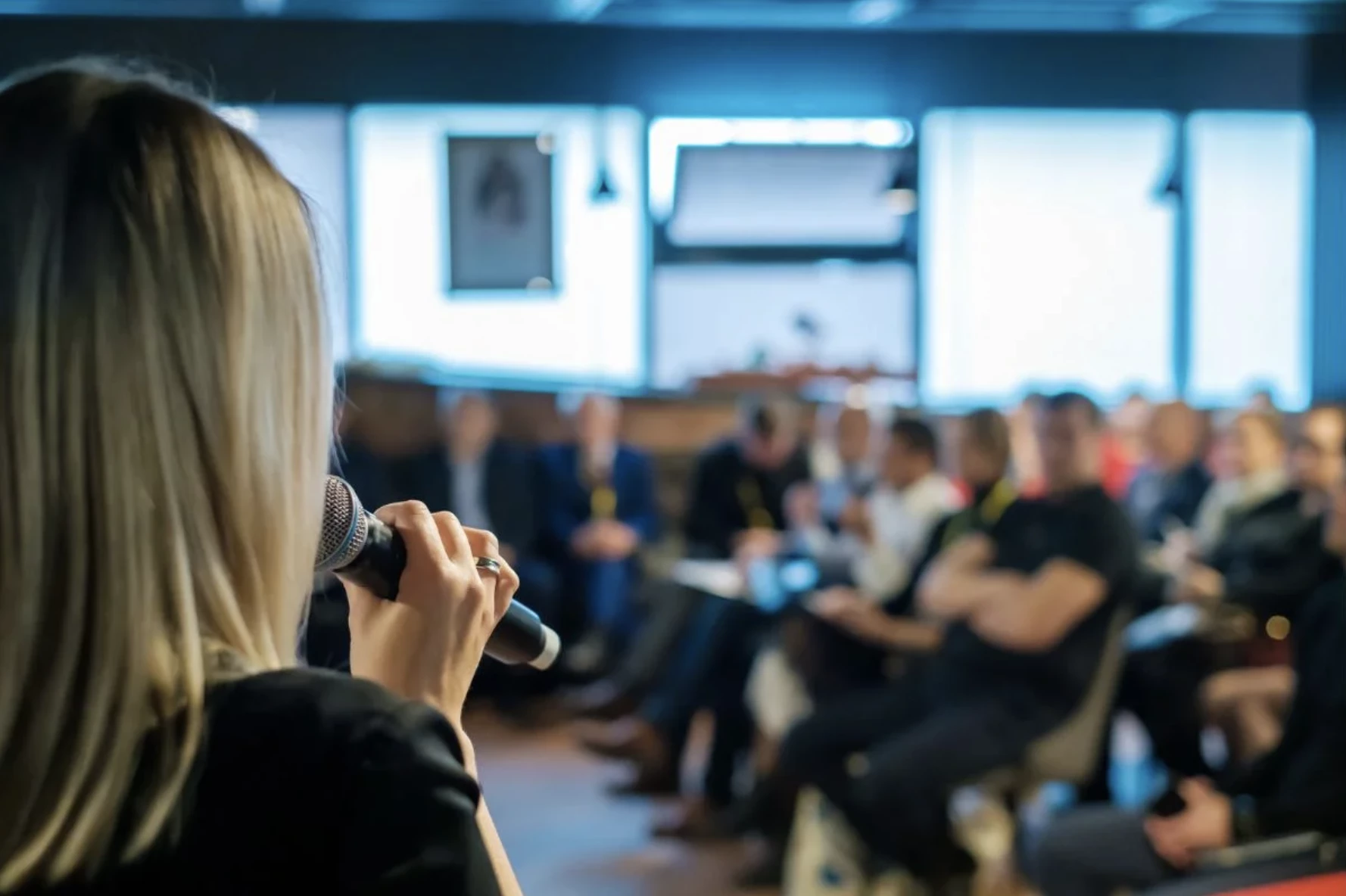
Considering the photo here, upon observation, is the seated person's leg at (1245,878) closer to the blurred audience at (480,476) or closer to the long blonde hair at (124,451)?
the long blonde hair at (124,451)

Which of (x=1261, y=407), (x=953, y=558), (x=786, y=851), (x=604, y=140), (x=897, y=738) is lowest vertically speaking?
(x=786, y=851)

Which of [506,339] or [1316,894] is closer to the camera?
[1316,894]

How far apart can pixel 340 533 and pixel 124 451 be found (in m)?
0.18

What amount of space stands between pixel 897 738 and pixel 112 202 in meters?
3.07

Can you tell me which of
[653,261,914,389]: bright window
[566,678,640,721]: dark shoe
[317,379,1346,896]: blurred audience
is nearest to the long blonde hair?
[317,379,1346,896]: blurred audience

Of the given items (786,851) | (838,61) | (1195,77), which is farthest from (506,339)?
(786,851)

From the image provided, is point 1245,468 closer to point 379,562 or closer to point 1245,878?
point 1245,878

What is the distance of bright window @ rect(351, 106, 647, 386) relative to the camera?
9133 millimetres

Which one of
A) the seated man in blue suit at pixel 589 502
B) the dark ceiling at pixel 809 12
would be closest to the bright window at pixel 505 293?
the dark ceiling at pixel 809 12

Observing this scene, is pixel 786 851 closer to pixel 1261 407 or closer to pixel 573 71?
pixel 1261 407

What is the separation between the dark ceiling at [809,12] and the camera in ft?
28.4

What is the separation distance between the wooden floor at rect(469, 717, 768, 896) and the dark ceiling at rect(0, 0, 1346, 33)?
15.8 ft

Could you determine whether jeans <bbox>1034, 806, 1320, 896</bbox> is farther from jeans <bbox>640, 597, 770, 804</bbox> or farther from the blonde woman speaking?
the blonde woman speaking

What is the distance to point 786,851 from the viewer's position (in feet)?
13.7
